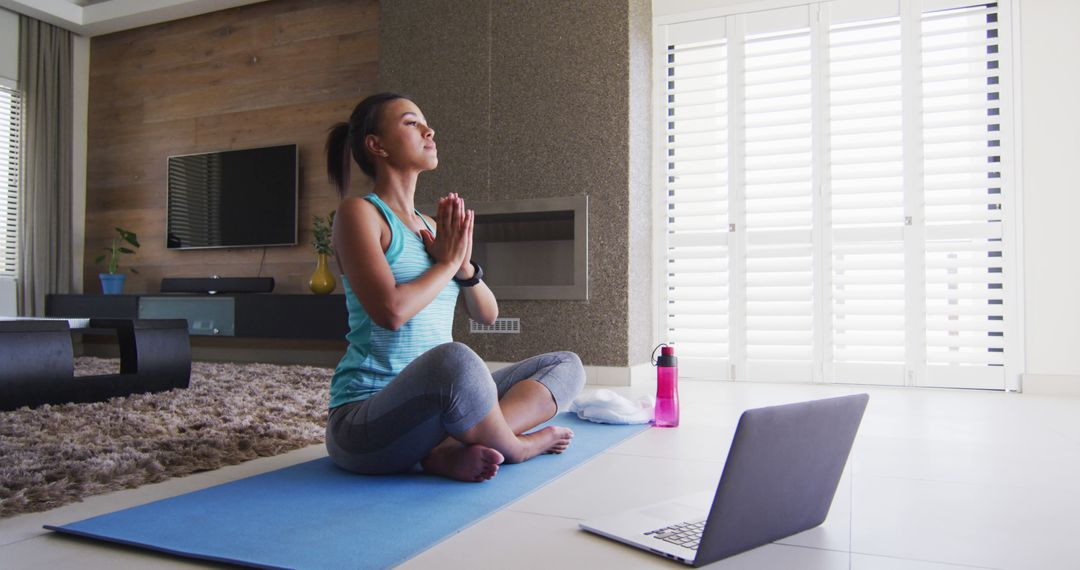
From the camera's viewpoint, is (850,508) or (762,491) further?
(850,508)

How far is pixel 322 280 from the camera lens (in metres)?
4.44

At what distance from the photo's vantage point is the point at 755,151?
3.85 meters

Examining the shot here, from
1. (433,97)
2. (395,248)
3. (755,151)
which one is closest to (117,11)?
(433,97)

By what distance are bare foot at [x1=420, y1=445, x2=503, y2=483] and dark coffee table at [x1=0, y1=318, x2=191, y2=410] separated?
1.73 metres

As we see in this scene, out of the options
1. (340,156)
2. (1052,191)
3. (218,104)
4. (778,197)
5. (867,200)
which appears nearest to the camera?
(340,156)

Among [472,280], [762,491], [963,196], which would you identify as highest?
[963,196]

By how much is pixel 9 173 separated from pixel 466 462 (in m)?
5.34

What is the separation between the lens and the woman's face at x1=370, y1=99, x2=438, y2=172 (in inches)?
60.8

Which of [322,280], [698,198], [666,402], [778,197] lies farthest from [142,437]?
[778,197]

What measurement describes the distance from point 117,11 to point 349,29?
195 centimetres

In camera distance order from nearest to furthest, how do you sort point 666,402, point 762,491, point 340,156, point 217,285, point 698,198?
point 762,491, point 340,156, point 666,402, point 698,198, point 217,285

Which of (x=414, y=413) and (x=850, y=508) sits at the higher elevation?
(x=414, y=413)

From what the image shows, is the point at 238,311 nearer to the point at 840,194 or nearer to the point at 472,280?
the point at 472,280

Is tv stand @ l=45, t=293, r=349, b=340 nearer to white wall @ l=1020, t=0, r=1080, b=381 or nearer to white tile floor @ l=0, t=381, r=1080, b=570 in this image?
white tile floor @ l=0, t=381, r=1080, b=570
